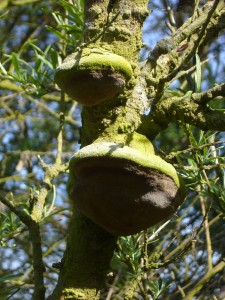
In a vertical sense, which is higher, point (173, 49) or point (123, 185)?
point (173, 49)

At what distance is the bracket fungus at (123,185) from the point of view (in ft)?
3.88

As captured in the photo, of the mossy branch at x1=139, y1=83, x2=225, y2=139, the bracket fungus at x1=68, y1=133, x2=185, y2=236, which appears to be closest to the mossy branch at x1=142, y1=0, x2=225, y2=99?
the mossy branch at x1=139, y1=83, x2=225, y2=139

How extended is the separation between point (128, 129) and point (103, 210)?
0.69 feet

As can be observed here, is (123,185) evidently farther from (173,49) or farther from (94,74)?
(173,49)

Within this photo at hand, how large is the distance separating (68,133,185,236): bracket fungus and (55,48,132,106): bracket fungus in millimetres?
112

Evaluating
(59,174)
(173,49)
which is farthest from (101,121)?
(59,174)

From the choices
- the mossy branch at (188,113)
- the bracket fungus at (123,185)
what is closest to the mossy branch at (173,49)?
the mossy branch at (188,113)

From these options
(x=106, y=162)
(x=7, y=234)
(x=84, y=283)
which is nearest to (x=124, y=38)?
(x=106, y=162)

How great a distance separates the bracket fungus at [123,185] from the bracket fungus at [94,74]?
0.37ft

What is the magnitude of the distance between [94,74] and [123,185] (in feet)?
0.84

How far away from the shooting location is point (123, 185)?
1.21 m

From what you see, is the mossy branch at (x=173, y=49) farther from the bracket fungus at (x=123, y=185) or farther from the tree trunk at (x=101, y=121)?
the bracket fungus at (x=123, y=185)

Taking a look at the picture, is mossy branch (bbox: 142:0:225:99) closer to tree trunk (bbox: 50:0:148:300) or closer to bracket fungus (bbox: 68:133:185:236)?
tree trunk (bbox: 50:0:148:300)

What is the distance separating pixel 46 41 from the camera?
4.31 meters
